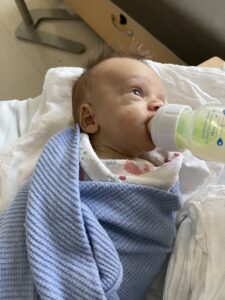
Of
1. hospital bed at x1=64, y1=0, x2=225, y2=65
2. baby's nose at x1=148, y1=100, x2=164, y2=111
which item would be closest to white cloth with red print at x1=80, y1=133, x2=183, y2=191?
baby's nose at x1=148, y1=100, x2=164, y2=111

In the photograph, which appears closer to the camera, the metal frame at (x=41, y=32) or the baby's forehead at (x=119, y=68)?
the baby's forehead at (x=119, y=68)

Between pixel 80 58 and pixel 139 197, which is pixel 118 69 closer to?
pixel 139 197

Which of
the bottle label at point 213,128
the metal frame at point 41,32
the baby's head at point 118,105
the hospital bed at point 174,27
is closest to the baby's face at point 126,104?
the baby's head at point 118,105

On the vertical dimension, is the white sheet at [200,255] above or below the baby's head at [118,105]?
below

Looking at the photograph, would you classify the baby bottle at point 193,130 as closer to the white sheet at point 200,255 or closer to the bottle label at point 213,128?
the bottle label at point 213,128

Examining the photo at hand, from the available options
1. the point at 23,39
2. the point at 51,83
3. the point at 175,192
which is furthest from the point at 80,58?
the point at 175,192

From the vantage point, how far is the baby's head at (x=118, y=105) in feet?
2.58

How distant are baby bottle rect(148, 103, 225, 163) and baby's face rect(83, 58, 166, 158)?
57mm

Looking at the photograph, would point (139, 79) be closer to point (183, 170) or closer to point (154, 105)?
point (154, 105)

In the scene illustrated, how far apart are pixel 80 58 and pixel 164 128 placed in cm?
123

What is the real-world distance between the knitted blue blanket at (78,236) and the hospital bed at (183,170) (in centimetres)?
4

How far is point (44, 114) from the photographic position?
1008 mm

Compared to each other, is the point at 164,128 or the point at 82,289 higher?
the point at 164,128

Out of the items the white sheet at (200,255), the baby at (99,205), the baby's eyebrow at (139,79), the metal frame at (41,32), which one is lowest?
the metal frame at (41,32)
